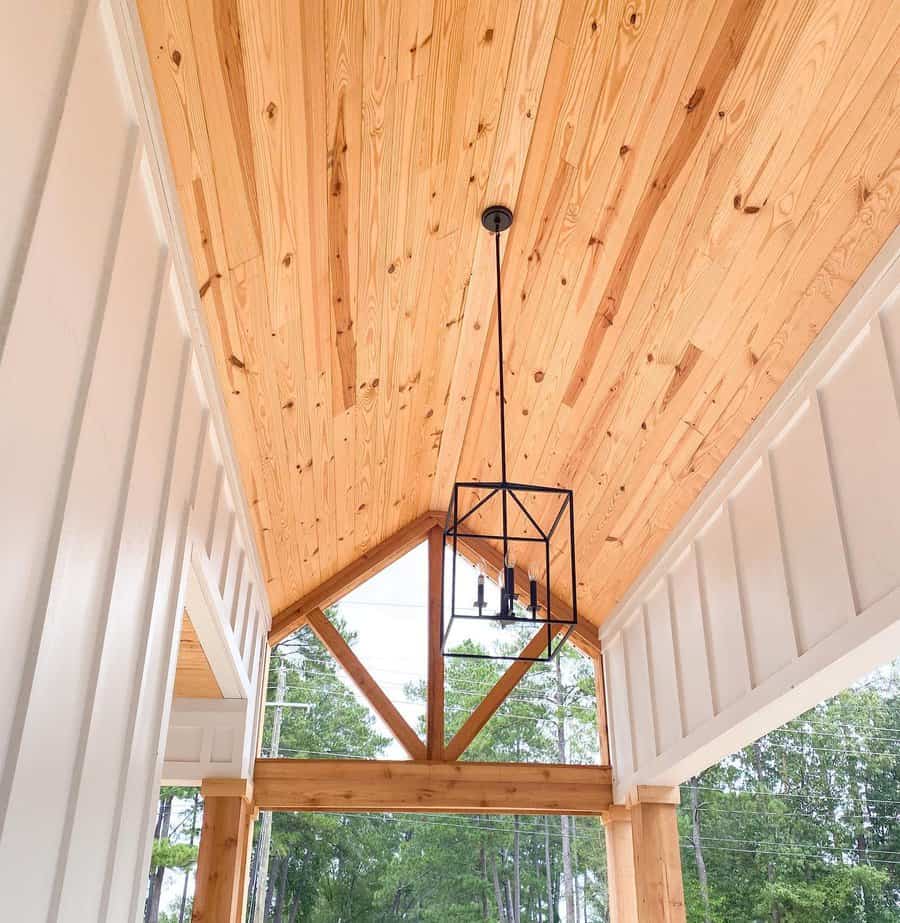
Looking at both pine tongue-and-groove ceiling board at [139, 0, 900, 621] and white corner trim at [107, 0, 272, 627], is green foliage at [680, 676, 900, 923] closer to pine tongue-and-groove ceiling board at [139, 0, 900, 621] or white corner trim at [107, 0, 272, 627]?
pine tongue-and-groove ceiling board at [139, 0, 900, 621]

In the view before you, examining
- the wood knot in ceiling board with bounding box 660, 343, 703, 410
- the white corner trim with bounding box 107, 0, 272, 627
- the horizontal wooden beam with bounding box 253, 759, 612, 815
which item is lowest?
the horizontal wooden beam with bounding box 253, 759, 612, 815

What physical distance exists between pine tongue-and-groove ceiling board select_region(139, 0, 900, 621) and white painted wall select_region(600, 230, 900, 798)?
0.53ft

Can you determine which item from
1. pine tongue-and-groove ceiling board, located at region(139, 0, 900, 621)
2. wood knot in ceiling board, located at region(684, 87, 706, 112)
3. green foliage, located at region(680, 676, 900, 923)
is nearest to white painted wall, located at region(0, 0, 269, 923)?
pine tongue-and-groove ceiling board, located at region(139, 0, 900, 621)

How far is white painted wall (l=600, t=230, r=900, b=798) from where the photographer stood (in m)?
3.02

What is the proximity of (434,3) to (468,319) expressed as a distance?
5.74ft

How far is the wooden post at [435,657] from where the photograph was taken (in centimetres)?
580

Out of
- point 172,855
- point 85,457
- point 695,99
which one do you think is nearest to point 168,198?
point 85,457

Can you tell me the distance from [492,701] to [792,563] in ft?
9.27

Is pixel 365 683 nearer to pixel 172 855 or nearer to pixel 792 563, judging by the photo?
pixel 172 855

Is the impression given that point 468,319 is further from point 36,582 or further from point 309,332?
point 36,582

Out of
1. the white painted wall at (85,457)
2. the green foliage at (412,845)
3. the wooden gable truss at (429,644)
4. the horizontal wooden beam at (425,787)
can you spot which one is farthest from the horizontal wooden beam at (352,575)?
the white painted wall at (85,457)

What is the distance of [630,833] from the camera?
18.4 ft

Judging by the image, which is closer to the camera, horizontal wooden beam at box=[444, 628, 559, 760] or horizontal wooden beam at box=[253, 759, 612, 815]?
horizontal wooden beam at box=[253, 759, 612, 815]

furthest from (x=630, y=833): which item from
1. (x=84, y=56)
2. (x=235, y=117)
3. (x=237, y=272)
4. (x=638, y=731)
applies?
(x=84, y=56)
